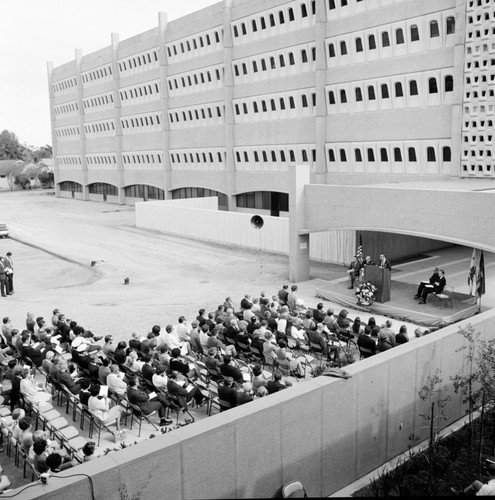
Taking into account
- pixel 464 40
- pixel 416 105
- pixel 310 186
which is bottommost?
pixel 310 186

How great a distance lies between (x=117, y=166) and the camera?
218 feet

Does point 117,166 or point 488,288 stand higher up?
point 117,166

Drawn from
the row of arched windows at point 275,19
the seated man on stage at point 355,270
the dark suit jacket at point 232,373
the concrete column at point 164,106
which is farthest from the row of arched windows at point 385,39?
the dark suit jacket at point 232,373

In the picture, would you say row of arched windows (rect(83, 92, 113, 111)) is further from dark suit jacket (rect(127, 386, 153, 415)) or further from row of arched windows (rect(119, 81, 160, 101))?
dark suit jacket (rect(127, 386, 153, 415))

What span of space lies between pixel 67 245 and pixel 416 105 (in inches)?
941

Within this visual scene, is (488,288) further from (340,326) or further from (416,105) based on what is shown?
(416,105)

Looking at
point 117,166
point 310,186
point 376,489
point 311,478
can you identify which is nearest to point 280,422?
point 311,478

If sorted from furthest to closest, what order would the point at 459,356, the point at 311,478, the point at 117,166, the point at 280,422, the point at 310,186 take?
the point at 117,166, the point at 310,186, the point at 459,356, the point at 311,478, the point at 280,422

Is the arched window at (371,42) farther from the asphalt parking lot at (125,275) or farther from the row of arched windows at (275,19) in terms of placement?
the asphalt parking lot at (125,275)

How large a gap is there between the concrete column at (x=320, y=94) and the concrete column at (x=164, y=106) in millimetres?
20844

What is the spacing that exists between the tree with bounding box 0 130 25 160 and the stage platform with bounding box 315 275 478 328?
488ft

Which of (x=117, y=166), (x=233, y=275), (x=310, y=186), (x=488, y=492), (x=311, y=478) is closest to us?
(x=488, y=492)

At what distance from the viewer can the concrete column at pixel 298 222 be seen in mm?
25000

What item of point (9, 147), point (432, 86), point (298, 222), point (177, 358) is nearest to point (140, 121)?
point (432, 86)
